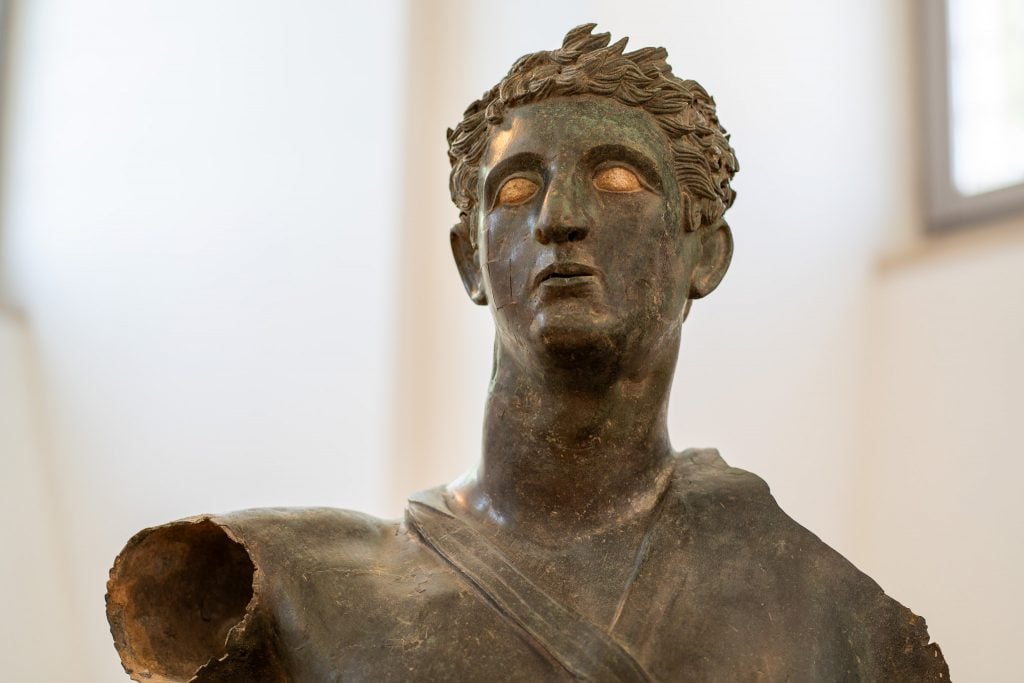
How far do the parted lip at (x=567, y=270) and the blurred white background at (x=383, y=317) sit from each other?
1.94 m

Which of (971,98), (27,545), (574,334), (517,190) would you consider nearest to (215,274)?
(27,545)

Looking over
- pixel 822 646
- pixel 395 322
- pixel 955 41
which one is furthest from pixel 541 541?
pixel 955 41

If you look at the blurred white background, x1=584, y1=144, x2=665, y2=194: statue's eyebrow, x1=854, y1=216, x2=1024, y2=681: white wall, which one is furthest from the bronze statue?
x1=854, y1=216, x2=1024, y2=681: white wall

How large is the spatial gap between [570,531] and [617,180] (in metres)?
0.68

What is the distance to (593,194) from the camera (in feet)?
8.41

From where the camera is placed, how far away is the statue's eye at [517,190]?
8.57ft

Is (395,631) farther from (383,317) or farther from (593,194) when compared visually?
(383,317)

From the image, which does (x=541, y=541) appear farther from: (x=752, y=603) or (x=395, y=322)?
(x=395, y=322)

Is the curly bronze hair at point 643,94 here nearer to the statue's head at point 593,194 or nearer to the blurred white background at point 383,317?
the statue's head at point 593,194

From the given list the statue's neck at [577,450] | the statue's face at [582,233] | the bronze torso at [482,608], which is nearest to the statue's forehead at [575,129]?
the statue's face at [582,233]

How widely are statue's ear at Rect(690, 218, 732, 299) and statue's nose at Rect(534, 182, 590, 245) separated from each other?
34cm

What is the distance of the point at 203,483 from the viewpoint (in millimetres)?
4473

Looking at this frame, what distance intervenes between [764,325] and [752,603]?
7.26 ft

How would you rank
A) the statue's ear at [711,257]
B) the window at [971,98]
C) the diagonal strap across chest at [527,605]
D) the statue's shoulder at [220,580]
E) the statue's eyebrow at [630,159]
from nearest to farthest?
the diagonal strap across chest at [527,605], the statue's shoulder at [220,580], the statue's eyebrow at [630,159], the statue's ear at [711,257], the window at [971,98]
